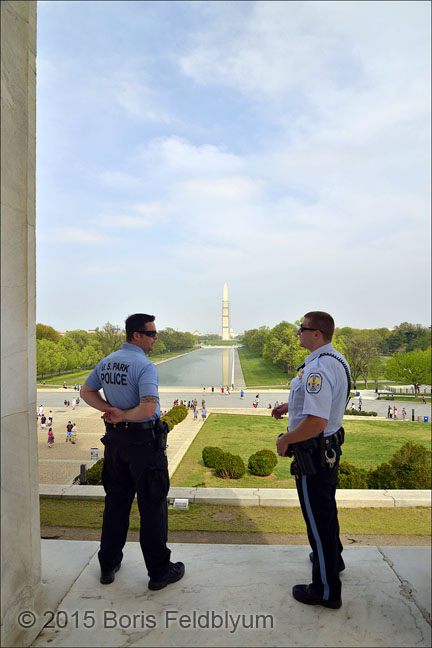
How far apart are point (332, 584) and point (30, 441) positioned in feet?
5.91

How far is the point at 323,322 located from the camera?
240cm

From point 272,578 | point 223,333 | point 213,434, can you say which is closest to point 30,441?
point 272,578

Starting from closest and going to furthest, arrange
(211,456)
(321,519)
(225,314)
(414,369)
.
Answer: (321,519) → (211,456) → (414,369) → (225,314)

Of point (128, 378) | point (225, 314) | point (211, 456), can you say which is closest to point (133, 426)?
point (128, 378)

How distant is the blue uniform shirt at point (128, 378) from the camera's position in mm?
2418

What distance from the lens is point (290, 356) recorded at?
48.8 meters

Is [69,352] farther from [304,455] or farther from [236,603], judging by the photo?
[304,455]

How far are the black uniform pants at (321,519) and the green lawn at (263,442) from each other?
302 inches

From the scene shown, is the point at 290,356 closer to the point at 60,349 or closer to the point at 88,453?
the point at 60,349

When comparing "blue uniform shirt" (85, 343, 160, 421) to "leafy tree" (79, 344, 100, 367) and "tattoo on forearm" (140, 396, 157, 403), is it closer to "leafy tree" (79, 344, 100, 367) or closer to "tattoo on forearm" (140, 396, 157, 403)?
"tattoo on forearm" (140, 396, 157, 403)

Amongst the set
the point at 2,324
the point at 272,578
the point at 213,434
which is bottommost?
the point at 213,434

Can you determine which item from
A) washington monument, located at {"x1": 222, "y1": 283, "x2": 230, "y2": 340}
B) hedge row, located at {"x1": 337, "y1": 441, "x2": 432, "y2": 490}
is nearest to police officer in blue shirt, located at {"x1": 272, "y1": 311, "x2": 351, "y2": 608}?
hedge row, located at {"x1": 337, "y1": 441, "x2": 432, "y2": 490}

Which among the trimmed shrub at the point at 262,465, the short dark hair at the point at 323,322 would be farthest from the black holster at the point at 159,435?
the trimmed shrub at the point at 262,465

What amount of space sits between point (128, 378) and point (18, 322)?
2.41ft
